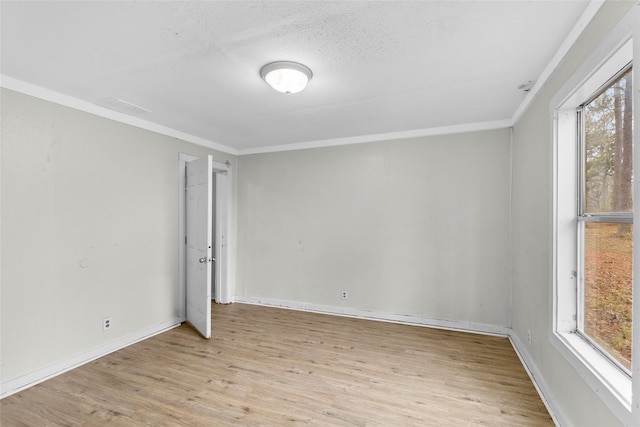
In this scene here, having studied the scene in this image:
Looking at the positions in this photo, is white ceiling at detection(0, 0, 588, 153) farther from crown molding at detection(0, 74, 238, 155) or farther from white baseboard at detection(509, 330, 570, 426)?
white baseboard at detection(509, 330, 570, 426)

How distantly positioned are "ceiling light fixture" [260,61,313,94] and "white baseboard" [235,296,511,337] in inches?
122

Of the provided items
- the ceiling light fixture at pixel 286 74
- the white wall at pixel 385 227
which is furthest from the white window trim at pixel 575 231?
the ceiling light fixture at pixel 286 74

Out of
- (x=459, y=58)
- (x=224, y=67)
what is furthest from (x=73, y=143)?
(x=459, y=58)

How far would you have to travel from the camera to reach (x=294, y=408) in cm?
217

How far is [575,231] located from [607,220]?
0.40 metres

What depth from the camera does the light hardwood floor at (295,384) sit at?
6.78 feet

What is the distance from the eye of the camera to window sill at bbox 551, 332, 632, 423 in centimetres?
131

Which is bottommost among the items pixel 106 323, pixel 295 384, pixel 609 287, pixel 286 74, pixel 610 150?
pixel 295 384

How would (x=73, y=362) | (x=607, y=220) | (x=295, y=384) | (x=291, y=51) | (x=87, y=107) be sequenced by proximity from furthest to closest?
(x=87, y=107), (x=73, y=362), (x=295, y=384), (x=291, y=51), (x=607, y=220)

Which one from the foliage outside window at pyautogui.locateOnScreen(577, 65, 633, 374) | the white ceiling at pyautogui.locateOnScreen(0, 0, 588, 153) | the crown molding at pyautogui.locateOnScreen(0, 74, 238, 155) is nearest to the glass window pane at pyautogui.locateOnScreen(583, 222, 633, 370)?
the foliage outside window at pyautogui.locateOnScreen(577, 65, 633, 374)

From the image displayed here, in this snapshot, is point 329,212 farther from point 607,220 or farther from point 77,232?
point 607,220

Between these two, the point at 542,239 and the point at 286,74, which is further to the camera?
the point at 542,239

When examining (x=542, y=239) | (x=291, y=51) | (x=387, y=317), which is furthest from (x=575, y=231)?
(x=387, y=317)

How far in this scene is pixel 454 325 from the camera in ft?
12.0
